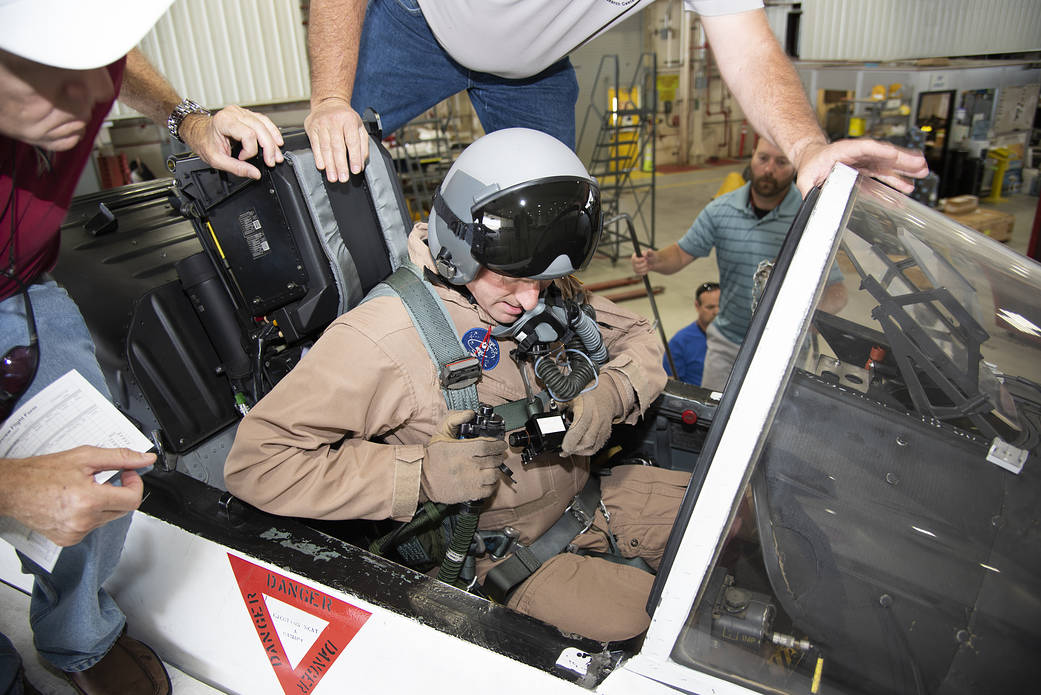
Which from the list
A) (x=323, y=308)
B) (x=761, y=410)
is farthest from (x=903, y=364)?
(x=323, y=308)

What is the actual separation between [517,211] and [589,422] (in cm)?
46

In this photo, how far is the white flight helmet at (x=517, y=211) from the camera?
119 centimetres

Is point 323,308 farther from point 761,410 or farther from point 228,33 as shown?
point 228,33

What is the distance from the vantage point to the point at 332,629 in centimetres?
114

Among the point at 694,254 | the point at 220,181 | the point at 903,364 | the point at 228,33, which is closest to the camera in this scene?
the point at 903,364

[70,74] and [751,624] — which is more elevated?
[70,74]

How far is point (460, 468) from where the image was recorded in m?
1.23

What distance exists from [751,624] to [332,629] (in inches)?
26.6

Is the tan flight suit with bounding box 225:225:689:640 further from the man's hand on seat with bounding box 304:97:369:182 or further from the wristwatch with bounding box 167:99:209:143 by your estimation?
the wristwatch with bounding box 167:99:209:143

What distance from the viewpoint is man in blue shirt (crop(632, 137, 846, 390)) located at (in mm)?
2900

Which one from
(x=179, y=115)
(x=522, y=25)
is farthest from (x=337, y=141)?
(x=522, y=25)

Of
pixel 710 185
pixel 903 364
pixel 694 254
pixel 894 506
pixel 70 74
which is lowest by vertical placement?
pixel 710 185

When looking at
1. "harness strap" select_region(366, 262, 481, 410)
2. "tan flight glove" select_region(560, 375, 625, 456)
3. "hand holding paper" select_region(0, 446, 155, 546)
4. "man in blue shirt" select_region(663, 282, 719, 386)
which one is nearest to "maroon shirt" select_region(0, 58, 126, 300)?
"hand holding paper" select_region(0, 446, 155, 546)

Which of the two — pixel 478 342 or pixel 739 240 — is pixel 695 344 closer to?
pixel 739 240
